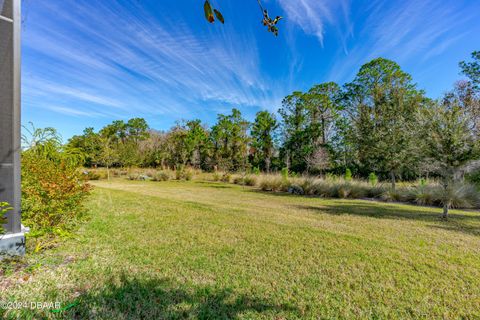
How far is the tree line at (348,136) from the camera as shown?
519 cm

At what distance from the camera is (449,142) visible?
4883 mm

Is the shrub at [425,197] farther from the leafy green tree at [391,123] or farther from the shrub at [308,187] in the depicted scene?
the shrub at [308,187]

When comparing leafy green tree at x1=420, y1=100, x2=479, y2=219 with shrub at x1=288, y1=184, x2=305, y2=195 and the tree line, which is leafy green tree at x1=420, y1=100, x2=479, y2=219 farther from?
shrub at x1=288, y1=184, x2=305, y2=195

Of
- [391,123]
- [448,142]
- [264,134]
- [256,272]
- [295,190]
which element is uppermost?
[264,134]

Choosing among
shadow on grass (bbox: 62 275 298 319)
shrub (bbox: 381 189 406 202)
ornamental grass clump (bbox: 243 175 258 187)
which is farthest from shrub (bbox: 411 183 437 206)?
shadow on grass (bbox: 62 275 298 319)

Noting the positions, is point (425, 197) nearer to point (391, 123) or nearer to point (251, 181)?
point (391, 123)

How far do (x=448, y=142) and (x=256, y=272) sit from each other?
5906mm

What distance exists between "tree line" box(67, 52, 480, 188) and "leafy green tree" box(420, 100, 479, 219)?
0.06 ft

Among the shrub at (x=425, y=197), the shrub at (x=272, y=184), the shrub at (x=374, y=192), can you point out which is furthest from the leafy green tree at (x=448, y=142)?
the shrub at (x=272, y=184)

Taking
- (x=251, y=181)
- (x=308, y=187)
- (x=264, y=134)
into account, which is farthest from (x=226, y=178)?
(x=264, y=134)

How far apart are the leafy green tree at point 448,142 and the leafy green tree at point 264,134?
1727 centimetres

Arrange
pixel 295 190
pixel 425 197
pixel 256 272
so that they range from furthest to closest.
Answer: pixel 295 190, pixel 425 197, pixel 256 272

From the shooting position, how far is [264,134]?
2314cm

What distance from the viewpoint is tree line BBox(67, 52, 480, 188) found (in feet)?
17.0
